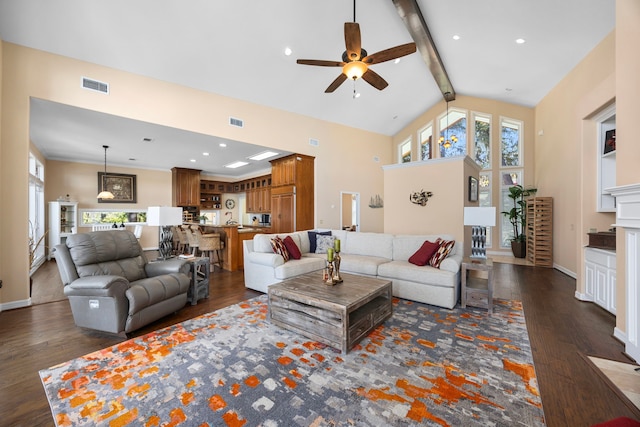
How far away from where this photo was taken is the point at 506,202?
25.9 feet

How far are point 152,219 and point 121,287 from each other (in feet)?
4.31

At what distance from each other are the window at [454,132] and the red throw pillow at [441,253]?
563 cm

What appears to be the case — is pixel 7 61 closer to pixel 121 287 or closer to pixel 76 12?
pixel 76 12

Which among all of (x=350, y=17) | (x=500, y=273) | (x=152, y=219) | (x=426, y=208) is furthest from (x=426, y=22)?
(x=152, y=219)

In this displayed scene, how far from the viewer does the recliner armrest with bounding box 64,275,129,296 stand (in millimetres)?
2488

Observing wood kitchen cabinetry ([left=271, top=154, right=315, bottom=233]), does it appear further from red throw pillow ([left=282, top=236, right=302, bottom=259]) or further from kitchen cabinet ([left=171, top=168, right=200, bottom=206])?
kitchen cabinet ([left=171, top=168, right=200, bottom=206])

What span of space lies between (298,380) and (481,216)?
346 cm

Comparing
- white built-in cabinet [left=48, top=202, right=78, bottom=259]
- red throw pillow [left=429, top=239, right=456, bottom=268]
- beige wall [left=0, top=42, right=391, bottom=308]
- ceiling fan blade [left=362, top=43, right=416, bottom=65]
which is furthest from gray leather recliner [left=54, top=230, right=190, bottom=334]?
white built-in cabinet [left=48, top=202, right=78, bottom=259]

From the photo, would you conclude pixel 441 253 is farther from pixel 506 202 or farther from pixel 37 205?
pixel 37 205

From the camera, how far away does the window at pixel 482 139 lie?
812cm

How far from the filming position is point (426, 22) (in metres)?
4.93

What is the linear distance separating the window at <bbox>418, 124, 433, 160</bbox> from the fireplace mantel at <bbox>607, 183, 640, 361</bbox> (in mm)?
7401

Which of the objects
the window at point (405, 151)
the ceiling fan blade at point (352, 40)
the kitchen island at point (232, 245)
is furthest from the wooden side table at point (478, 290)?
the window at point (405, 151)

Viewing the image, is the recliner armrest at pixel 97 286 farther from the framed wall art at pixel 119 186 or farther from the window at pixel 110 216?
the framed wall art at pixel 119 186
